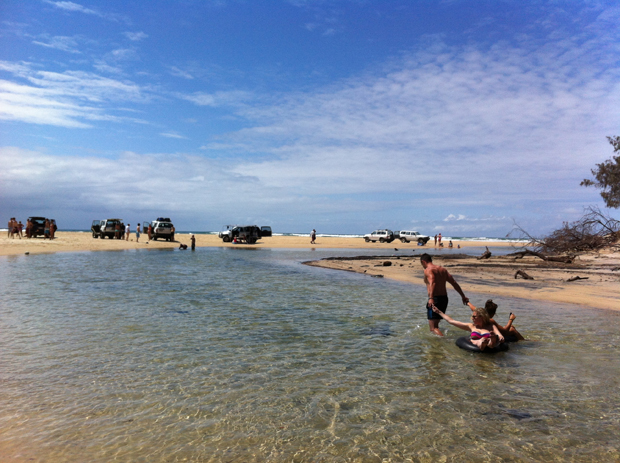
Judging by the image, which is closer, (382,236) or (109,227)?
(109,227)

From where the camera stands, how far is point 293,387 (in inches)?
228

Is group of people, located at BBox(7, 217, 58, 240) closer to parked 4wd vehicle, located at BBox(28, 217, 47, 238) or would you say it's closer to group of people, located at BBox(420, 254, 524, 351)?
parked 4wd vehicle, located at BBox(28, 217, 47, 238)

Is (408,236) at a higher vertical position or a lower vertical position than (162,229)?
higher

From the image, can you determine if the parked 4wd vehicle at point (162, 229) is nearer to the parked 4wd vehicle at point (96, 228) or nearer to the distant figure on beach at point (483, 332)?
the parked 4wd vehicle at point (96, 228)

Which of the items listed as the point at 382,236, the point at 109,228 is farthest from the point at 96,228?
the point at 382,236

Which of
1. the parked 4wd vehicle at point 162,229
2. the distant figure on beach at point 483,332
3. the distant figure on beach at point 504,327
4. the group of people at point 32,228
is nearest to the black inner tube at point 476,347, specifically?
the distant figure on beach at point 483,332

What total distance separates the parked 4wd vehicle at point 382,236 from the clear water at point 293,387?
55668 millimetres

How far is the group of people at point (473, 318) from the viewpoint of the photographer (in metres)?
7.66

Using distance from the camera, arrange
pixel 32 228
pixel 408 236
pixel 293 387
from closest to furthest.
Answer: pixel 293 387 → pixel 32 228 → pixel 408 236

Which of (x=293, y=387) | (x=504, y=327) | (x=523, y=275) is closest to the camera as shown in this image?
(x=293, y=387)

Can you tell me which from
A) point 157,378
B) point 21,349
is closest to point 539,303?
point 157,378

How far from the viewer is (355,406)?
5.20 metres

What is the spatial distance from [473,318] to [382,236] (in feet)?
198

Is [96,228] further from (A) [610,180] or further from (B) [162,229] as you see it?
(A) [610,180]
